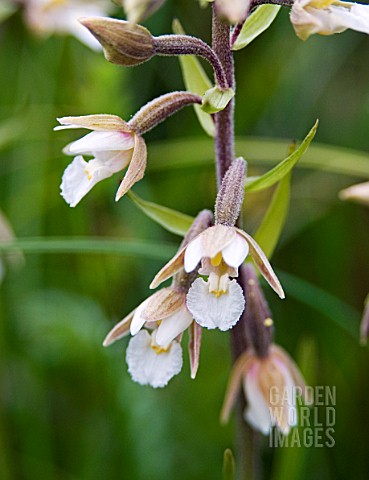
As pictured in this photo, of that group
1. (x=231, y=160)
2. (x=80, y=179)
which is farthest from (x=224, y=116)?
(x=80, y=179)

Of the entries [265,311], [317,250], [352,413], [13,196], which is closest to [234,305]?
[265,311]

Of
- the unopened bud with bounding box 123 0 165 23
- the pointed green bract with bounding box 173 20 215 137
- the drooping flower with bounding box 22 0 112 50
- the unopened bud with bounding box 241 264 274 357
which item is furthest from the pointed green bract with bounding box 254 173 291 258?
the drooping flower with bounding box 22 0 112 50

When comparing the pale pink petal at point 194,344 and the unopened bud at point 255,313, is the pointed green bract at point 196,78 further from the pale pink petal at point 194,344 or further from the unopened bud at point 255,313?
the pale pink petal at point 194,344

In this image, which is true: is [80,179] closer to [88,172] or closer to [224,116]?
[88,172]

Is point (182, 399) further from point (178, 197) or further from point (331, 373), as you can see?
point (178, 197)

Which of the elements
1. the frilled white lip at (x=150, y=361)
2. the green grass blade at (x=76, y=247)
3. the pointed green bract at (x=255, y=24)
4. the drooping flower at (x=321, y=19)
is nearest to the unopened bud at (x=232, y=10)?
the drooping flower at (x=321, y=19)
